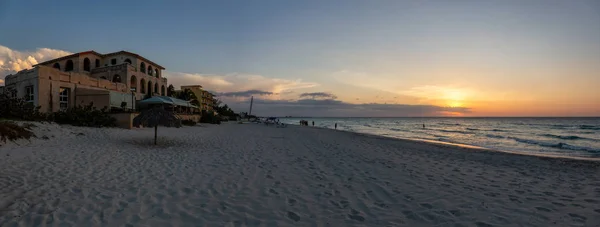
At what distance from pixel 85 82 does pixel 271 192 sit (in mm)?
21160

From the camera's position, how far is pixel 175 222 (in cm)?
358

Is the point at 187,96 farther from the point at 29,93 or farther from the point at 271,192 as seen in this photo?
the point at 271,192

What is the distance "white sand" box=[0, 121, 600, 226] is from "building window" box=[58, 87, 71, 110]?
12.0 meters

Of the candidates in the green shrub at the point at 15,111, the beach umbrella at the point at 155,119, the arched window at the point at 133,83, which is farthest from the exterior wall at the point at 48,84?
the beach umbrella at the point at 155,119

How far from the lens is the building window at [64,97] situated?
17.6 m

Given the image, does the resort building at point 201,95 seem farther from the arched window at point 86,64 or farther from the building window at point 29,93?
the building window at point 29,93

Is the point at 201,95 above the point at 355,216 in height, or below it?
above

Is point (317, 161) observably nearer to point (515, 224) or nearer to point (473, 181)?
point (473, 181)

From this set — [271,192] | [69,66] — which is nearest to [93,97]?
[69,66]

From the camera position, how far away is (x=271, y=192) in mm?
5066

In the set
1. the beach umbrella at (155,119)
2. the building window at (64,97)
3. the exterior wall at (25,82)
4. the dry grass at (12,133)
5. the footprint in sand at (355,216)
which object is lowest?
the footprint in sand at (355,216)

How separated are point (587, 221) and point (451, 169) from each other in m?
3.91

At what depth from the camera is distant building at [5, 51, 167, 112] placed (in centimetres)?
1642

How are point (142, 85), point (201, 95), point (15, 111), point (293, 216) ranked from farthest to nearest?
point (201, 95) < point (142, 85) < point (15, 111) < point (293, 216)
